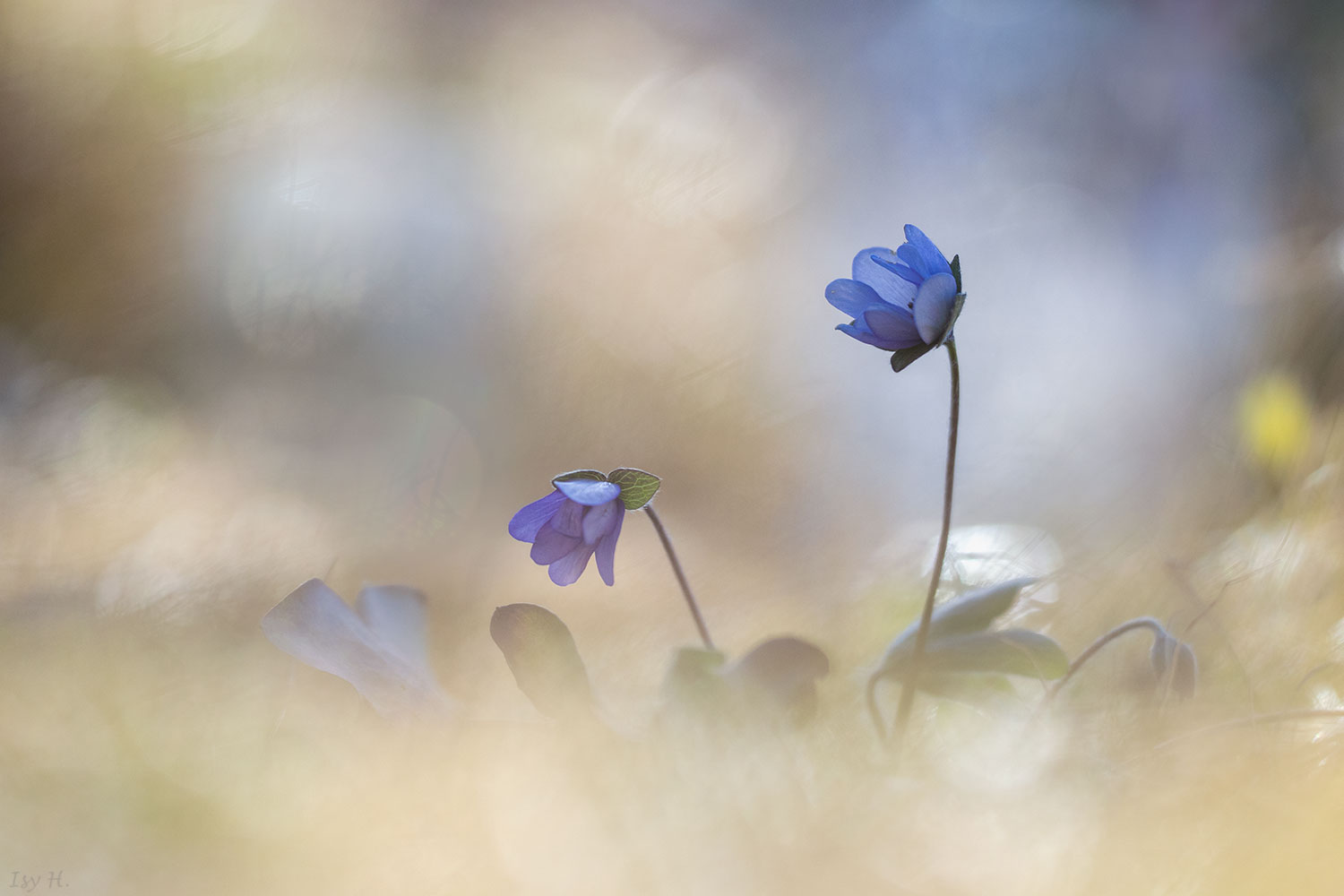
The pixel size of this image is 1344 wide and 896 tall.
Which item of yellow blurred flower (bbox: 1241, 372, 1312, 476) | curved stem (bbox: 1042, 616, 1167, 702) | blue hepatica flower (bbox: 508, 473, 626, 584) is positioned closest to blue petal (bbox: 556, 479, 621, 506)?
blue hepatica flower (bbox: 508, 473, 626, 584)

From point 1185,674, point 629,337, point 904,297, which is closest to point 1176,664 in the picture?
point 1185,674

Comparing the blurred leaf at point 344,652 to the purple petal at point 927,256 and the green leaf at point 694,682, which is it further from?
the purple petal at point 927,256

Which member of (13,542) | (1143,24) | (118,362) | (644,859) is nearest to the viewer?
(644,859)

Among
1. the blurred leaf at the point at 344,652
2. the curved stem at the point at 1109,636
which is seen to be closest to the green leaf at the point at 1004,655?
the curved stem at the point at 1109,636

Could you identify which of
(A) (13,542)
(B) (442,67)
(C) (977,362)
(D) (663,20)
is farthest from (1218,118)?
(A) (13,542)

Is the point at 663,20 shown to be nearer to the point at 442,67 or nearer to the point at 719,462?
the point at 442,67
